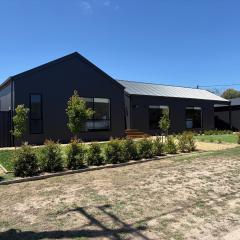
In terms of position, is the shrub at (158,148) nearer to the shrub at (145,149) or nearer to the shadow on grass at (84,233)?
the shrub at (145,149)

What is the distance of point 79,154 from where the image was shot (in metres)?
11.5

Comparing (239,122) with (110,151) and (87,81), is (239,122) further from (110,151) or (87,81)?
(110,151)

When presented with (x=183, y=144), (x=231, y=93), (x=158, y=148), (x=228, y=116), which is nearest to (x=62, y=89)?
(x=183, y=144)

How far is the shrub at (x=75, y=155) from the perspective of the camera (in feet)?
36.6

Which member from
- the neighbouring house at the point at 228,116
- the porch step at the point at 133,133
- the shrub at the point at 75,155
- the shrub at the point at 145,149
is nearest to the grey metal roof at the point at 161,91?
the porch step at the point at 133,133

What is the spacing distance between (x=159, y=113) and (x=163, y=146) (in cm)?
1328

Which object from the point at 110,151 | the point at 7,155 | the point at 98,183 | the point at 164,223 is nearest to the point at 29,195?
the point at 98,183

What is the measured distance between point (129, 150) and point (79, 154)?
2.28 metres

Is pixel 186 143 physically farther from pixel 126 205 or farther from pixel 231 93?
pixel 231 93

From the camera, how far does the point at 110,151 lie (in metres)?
12.3

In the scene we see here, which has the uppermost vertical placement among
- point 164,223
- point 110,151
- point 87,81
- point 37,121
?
point 87,81

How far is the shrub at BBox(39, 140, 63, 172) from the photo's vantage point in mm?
10586

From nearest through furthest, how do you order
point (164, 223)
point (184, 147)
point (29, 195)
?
1. point (164, 223)
2. point (29, 195)
3. point (184, 147)

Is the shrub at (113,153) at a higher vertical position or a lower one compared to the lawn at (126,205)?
higher
